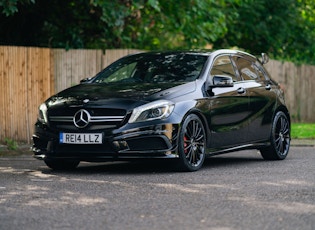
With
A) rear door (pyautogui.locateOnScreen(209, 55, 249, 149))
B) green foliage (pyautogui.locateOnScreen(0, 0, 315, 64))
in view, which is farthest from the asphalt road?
green foliage (pyautogui.locateOnScreen(0, 0, 315, 64))

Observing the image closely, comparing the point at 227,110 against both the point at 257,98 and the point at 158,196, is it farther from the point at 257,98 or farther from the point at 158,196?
the point at 158,196

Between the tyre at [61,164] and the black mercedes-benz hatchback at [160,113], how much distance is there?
0.04 feet

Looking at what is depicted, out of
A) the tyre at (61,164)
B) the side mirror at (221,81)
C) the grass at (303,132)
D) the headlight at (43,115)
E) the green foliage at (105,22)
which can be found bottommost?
the grass at (303,132)

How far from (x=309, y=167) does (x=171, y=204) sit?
425cm

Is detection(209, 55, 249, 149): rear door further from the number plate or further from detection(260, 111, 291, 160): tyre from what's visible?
the number plate

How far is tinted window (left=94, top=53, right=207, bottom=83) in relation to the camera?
11938 millimetres

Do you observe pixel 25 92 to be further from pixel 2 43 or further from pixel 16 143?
pixel 2 43

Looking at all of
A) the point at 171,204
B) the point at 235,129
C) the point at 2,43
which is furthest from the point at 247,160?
the point at 2,43

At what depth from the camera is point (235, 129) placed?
1231 cm

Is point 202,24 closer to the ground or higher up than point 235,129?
higher up

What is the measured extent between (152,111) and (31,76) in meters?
6.74

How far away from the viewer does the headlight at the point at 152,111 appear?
423 inches

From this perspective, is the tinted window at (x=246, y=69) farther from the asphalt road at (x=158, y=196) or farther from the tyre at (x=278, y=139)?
the asphalt road at (x=158, y=196)

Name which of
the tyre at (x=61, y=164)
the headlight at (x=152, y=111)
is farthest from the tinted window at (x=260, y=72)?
the tyre at (x=61, y=164)
